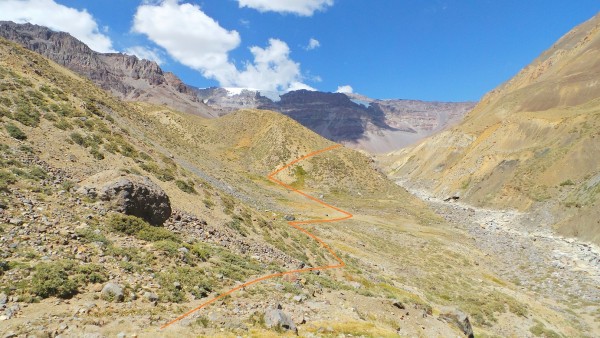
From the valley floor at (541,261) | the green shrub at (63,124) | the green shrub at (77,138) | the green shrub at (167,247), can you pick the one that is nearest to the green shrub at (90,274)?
the green shrub at (167,247)

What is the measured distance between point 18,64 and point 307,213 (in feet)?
135

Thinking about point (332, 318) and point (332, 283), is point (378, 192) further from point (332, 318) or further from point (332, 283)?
point (332, 318)

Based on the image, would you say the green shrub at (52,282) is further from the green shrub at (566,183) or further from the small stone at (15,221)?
the green shrub at (566,183)

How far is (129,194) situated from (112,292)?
27.4 ft

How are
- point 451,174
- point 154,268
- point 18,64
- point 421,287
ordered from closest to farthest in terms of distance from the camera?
point 154,268, point 421,287, point 18,64, point 451,174

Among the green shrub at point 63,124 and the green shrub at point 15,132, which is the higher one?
the green shrub at point 63,124

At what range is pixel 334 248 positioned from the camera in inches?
1556

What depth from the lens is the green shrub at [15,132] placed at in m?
24.5

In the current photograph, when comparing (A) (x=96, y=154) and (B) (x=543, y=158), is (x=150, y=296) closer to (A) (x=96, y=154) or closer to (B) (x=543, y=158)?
(A) (x=96, y=154)

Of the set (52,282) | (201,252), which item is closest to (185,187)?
(201,252)

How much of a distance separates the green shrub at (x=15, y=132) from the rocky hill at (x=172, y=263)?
90 millimetres

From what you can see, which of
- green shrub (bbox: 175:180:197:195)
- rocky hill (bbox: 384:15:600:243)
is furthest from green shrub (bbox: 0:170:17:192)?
rocky hill (bbox: 384:15:600:243)

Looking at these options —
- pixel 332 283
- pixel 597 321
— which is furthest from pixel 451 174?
pixel 332 283

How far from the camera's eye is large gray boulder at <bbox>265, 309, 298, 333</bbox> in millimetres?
15461
